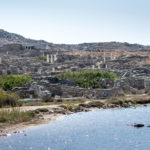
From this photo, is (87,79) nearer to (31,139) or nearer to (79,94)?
(79,94)

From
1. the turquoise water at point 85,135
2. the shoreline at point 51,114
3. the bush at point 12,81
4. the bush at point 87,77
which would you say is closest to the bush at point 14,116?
the shoreline at point 51,114

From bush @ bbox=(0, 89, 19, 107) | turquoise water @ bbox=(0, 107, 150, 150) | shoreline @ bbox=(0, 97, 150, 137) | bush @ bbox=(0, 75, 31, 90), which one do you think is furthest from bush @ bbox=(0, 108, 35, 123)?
bush @ bbox=(0, 75, 31, 90)

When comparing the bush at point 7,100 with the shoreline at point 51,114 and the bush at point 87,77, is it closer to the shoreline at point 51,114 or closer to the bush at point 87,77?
the shoreline at point 51,114

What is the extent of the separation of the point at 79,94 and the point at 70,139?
86.5ft

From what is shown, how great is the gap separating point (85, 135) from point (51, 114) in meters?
11.5

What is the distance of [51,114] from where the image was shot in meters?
44.6

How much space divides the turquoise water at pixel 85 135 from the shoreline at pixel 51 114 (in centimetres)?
97

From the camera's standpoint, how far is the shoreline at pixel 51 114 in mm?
35594

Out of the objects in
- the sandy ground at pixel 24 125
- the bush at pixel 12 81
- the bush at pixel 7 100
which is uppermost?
the bush at pixel 12 81

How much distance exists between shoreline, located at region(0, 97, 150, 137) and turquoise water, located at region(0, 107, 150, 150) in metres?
0.97

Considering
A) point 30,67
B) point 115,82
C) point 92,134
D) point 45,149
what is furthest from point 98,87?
point 45,149

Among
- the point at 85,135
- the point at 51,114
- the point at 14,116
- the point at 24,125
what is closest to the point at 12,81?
the point at 51,114

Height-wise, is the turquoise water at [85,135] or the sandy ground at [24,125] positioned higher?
the sandy ground at [24,125]

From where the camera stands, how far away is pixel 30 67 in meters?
84.1
